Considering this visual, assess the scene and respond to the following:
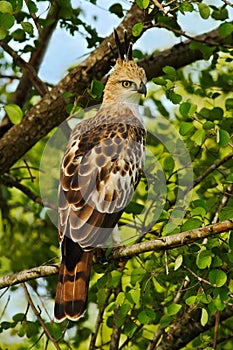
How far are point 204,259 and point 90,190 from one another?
951mm

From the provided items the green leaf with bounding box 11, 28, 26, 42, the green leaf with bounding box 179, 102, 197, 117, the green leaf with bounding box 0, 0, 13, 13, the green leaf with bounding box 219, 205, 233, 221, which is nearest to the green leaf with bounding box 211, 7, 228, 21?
the green leaf with bounding box 11, 28, 26, 42

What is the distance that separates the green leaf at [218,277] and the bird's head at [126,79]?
171 centimetres

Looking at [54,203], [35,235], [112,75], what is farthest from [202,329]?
[35,235]

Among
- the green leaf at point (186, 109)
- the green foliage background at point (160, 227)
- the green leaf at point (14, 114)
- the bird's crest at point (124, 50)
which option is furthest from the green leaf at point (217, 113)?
the green leaf at point (14, 114)

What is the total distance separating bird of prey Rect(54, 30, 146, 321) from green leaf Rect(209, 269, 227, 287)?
810mm

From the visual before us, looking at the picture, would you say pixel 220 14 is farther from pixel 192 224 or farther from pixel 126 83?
pixel 192 224

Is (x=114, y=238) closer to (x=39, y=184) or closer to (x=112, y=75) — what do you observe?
(x=112, y=75)

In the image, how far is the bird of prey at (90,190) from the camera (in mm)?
3869

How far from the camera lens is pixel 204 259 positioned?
3.28 metres

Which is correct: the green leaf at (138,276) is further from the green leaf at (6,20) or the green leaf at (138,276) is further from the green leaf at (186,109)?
the green leaf at (6,20)

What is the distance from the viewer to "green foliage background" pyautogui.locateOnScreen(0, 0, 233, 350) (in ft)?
11.5

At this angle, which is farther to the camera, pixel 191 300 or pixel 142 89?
pixel 142 89

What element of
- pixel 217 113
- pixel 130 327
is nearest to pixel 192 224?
pixel 130 327

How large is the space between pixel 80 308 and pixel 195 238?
0.89 meters
